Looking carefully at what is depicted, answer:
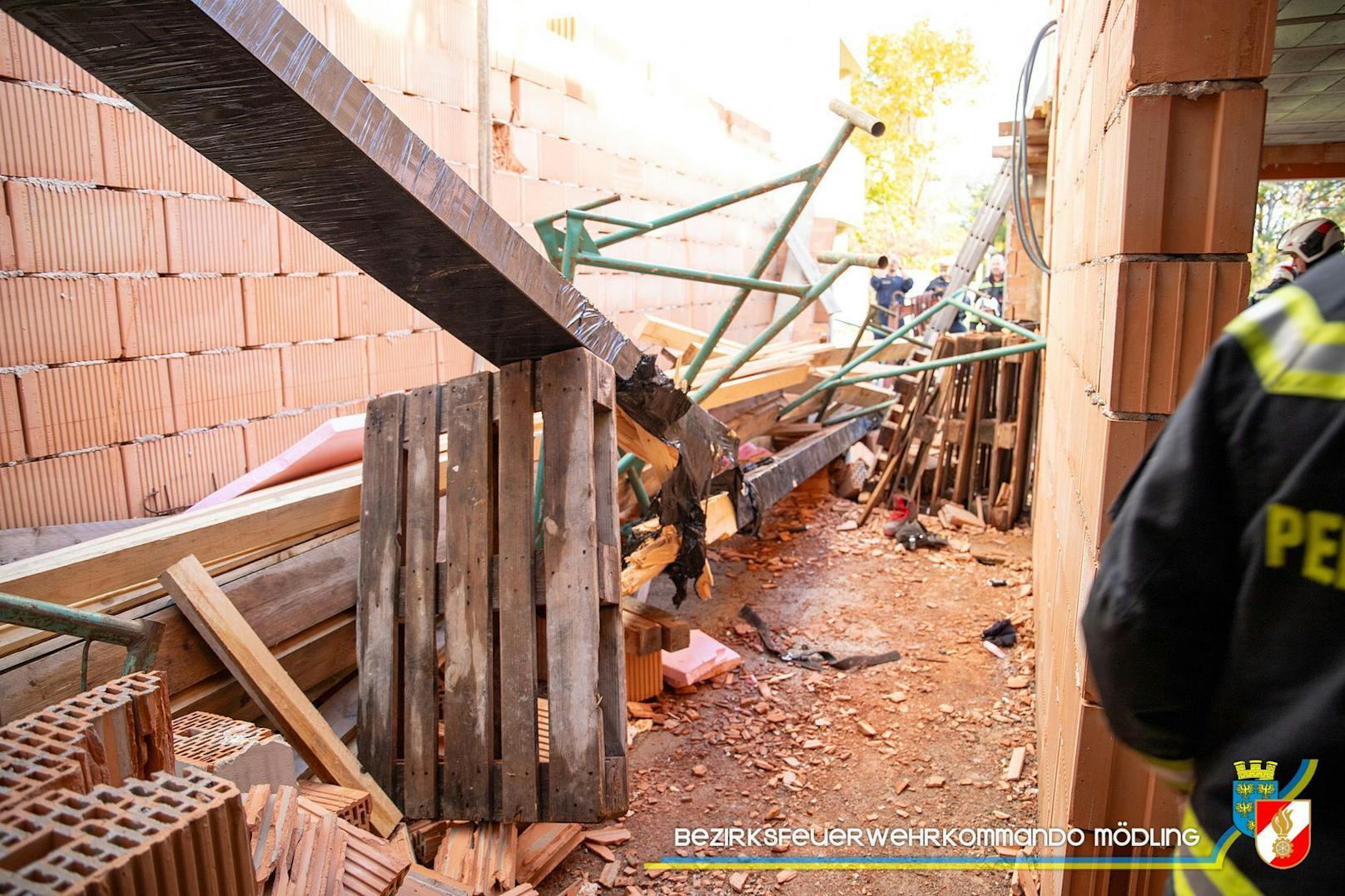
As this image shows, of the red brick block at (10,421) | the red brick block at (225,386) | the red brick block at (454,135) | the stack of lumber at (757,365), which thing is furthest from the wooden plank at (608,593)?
the red brick block at (454,135)

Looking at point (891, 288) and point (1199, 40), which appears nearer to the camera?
point (1199, 40)

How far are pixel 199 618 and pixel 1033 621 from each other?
13.6 feet

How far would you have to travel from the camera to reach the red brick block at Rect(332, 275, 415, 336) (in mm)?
4664

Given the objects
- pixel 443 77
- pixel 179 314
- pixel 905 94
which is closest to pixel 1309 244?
pixel 443 77

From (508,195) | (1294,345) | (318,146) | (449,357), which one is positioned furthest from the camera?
(508,195)

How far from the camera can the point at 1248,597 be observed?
100 centimetres

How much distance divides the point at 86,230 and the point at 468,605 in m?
2.07

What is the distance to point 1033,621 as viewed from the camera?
4.99 m

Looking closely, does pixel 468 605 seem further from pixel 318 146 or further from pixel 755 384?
pixel 755 384

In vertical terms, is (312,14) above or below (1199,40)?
above

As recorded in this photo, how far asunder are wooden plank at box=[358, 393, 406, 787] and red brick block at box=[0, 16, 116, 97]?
146 centimetres

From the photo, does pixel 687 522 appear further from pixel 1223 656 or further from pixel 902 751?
pixel 1223 656

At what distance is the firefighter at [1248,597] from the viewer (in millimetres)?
925

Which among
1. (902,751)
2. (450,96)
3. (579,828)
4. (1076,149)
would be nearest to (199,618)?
(579,828)
